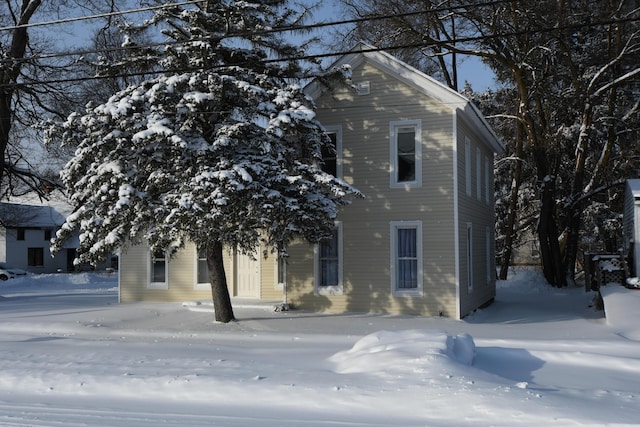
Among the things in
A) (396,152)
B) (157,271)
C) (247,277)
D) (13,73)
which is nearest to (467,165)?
(396,152)

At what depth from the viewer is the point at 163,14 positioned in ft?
47.0

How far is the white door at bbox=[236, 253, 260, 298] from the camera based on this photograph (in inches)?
779

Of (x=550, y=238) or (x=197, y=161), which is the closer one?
(x=197, y=161)

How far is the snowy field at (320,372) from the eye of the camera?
23.6ft

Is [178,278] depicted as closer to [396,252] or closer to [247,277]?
[247,277]

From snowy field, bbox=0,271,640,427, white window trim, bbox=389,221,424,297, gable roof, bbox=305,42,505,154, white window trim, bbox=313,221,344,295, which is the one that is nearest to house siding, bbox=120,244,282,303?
white window trim, bbox=313,221,344,295

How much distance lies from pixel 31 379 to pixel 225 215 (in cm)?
517

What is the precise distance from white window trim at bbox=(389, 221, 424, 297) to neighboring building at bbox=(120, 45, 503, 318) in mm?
26

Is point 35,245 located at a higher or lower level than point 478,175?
lower

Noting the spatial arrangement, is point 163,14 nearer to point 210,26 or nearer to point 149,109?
point 210,26

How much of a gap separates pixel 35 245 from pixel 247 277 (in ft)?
135

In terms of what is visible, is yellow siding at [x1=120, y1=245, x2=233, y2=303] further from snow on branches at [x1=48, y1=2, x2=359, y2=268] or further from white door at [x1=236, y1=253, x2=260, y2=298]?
snow on branches at [x1=48, y1=2, x2=359, y2=268]

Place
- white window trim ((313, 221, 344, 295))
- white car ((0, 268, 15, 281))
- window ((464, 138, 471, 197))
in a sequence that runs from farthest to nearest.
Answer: white car ((0, 268, 15, 281)) < window ((464, 138, 471, 197)) < white window trim ((313, 221, 344, 295))

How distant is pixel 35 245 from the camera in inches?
2154
